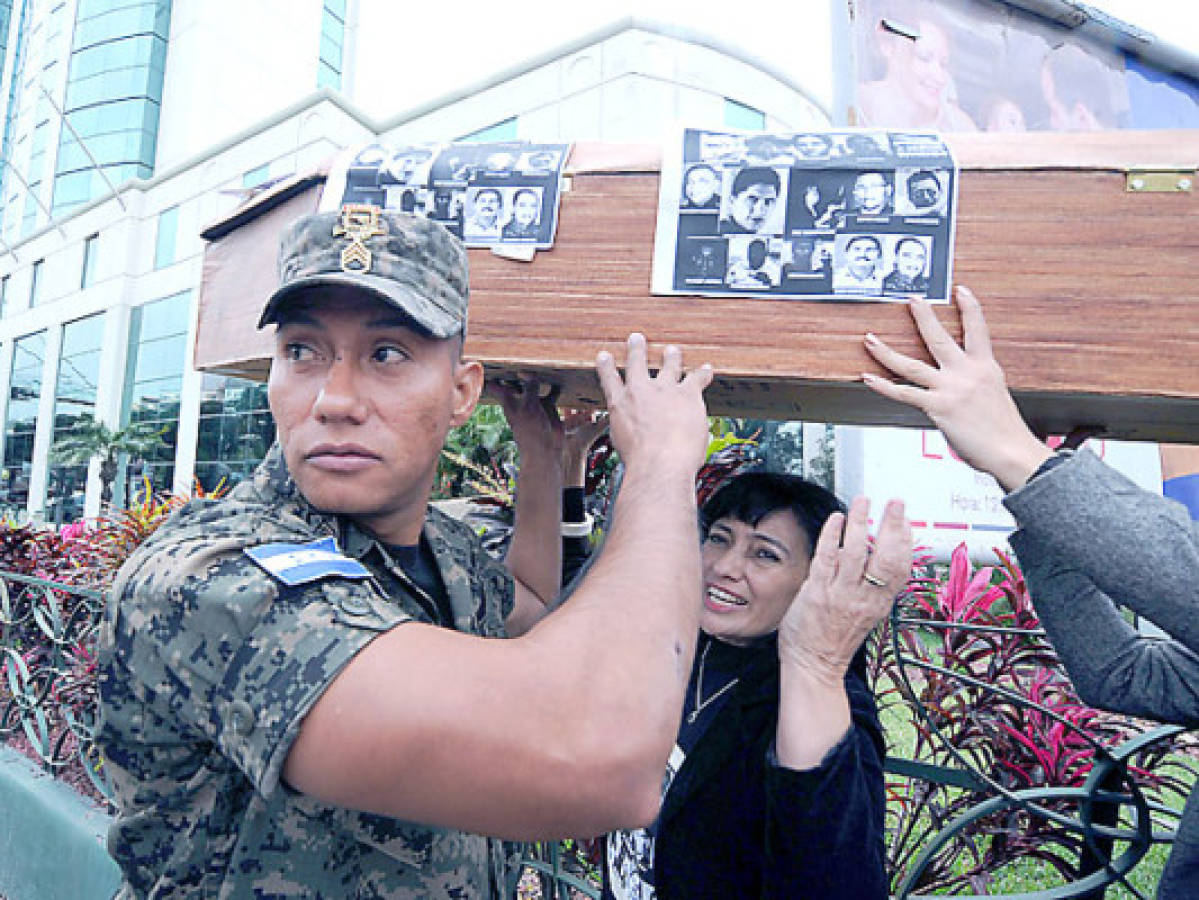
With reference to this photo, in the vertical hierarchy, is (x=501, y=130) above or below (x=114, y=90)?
below

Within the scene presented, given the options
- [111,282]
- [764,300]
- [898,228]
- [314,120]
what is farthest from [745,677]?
[111,282]

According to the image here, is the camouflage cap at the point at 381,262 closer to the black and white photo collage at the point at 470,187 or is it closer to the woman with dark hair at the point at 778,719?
the black and white photo collage at the point at 470,187

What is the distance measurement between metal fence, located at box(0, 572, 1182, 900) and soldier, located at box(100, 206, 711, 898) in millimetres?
295

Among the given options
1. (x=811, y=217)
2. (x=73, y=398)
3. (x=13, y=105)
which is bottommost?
(x=811, y=217)

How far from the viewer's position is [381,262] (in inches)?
41.5

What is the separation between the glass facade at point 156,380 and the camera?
28250 millimetres

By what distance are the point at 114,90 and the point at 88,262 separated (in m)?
9.14

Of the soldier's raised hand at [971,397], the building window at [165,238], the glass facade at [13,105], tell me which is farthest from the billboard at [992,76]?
the glass facade at [13,105]

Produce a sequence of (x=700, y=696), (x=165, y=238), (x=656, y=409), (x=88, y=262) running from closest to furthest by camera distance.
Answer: (x=656, y=409) → (x=700, y=696) → (x=165, y=238) → (x=88, y=262)

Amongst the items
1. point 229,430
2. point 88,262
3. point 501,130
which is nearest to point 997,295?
point 501,130

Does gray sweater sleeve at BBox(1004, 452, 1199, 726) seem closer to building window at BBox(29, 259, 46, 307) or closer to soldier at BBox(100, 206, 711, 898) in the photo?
soldier at BBox(100, 206, 711, 898)

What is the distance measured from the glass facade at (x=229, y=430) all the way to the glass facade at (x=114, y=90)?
14.3 metres

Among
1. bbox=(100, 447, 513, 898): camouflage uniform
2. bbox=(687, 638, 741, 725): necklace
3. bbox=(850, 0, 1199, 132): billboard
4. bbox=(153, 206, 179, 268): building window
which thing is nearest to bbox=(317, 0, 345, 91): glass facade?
bbox=(153, 206, 179, 268): building window

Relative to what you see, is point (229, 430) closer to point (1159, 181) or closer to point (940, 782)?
point (940, 782)
